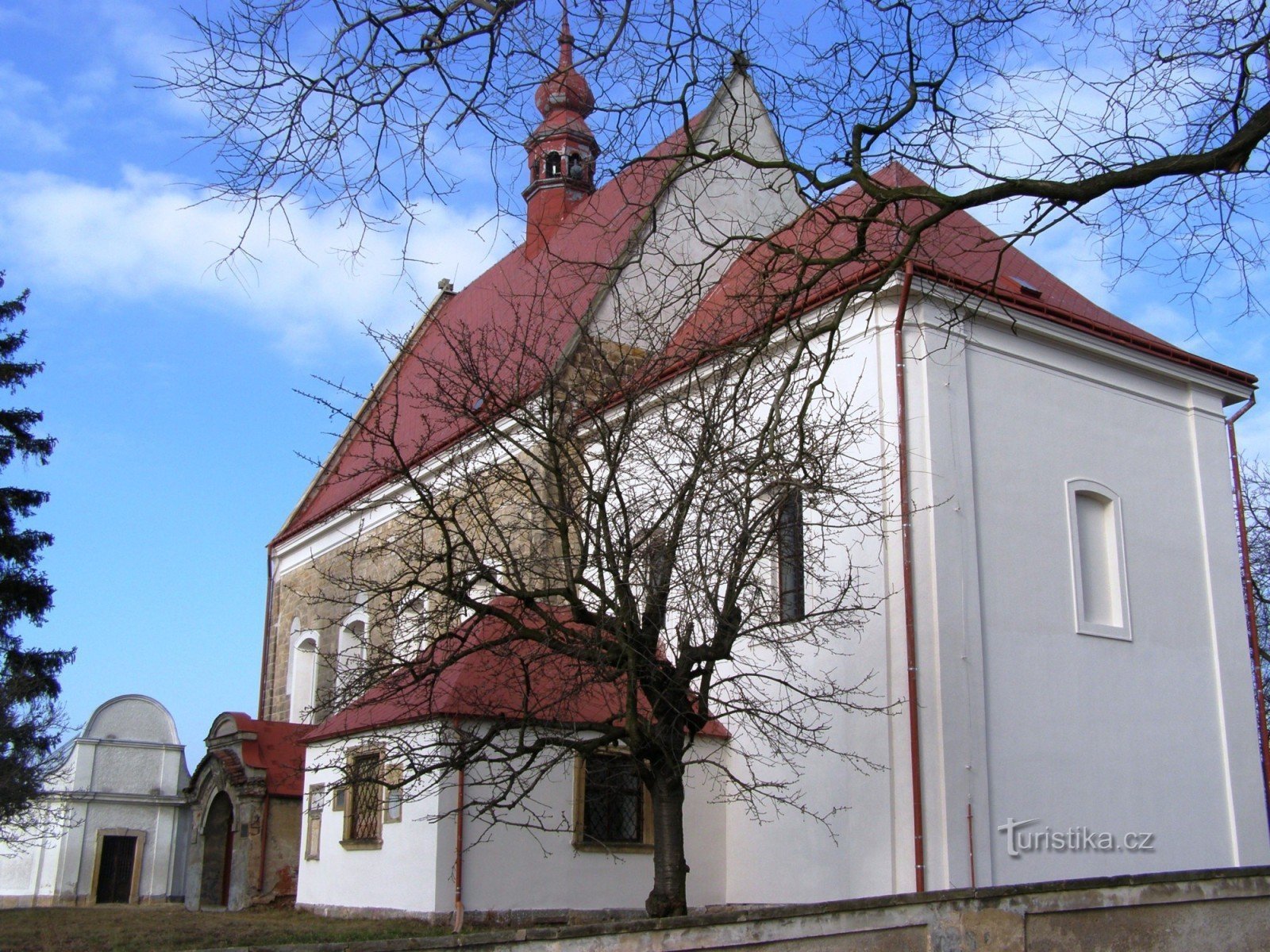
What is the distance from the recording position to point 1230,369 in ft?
51.1

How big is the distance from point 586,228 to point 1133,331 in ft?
26.6

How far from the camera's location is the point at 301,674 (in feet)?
76.4

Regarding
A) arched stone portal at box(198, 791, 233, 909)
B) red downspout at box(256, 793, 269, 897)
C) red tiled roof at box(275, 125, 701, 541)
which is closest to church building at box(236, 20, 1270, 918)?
red tiled roof at box(275, 125, 701, 541)

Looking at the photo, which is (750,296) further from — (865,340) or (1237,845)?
(1237,845)

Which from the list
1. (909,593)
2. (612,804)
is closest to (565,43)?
(909,593)

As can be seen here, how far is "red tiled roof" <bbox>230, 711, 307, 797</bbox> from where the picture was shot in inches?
736

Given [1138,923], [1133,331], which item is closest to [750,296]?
[1138,923]

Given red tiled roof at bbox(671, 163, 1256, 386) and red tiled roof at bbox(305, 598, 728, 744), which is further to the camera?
red tiled roof at bbox(305, 598, 728, 744)

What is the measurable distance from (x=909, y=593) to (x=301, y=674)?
14207 millimetres

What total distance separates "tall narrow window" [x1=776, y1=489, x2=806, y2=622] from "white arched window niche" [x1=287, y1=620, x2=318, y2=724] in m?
11.7

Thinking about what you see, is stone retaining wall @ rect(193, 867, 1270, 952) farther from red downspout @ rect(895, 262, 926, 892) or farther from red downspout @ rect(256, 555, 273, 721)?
→ red downspout @ rect(256, 555, 273, 721)

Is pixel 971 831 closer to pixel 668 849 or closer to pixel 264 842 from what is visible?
pixel 668 849

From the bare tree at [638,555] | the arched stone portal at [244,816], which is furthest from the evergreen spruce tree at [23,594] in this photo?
the bare tree at [638,555]

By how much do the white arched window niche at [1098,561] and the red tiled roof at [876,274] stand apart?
1879 mm
